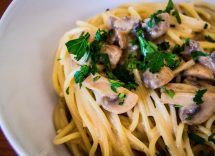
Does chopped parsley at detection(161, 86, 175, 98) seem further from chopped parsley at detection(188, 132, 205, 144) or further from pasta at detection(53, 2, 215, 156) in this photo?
chopped parsley at detection(188, 132, 205, 144)

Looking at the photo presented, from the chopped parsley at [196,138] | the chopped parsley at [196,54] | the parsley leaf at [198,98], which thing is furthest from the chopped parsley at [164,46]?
the chopped parsley at [196,138]

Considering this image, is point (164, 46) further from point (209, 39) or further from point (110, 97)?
point (110, 97)

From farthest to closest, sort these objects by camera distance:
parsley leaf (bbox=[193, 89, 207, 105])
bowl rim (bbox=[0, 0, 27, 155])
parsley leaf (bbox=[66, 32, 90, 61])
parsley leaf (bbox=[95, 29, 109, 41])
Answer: parsley leaf (bbox=[95, 29, 109, 41])
parsley leaf (bbox=[66, 32, 90, 61])
parsley leaf (bbox=[193, 89, 207, 105])
bowl rim (bbox=[0, 0, 27, 155])

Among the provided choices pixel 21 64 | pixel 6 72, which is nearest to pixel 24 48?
pixel 21 64

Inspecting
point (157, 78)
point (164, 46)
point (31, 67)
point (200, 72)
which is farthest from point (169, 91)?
point (31, 67)

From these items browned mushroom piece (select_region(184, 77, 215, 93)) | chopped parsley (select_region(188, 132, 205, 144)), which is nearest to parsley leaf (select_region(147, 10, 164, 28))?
browned mushroom piece (select_region(184, 77, 215, 93))

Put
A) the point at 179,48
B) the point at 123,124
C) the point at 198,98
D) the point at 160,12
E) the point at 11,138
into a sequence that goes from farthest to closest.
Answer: the point at 160,12, the point at 179,48, the point at 123,124, the point at 198,98, the point at 11,138
